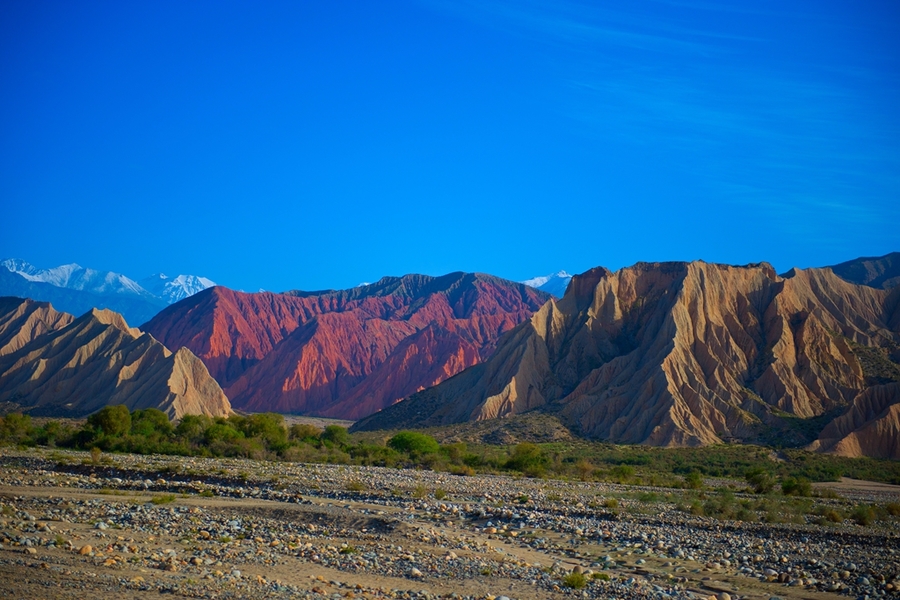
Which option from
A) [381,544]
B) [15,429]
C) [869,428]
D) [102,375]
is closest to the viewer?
[381,544]

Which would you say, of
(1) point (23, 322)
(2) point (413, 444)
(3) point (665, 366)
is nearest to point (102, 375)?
(1) point (23, 322)

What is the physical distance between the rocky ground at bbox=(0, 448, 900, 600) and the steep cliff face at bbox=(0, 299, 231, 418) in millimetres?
69489

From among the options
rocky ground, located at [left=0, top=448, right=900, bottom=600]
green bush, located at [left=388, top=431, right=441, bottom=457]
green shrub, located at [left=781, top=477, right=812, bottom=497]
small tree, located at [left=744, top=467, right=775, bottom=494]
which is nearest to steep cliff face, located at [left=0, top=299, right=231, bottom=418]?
green bush, located at [left=388, top=431, right=441, bottom=457]

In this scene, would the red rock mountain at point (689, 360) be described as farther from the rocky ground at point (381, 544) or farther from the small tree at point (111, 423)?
the rocky ground at point (381, 544)

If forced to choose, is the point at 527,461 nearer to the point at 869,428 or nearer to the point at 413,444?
the point at 413,444

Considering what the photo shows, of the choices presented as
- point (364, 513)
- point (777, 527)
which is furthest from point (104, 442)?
point (777, 527)

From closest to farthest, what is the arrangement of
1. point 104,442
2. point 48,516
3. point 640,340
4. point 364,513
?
point 48,516 → point 364,513 → point 104,442 → point 640,340

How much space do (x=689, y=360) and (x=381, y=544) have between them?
7449 cm

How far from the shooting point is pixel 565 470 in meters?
57.5

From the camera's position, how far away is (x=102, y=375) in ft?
384

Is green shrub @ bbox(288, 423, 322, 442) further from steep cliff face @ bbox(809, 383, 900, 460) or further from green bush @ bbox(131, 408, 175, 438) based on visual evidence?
steep cliff face @ bbox(809, 383, 900, 460)

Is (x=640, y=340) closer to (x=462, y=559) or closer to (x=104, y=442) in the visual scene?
(x=104, y=442)

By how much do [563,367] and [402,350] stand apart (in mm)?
75310

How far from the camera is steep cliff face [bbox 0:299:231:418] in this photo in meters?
108
